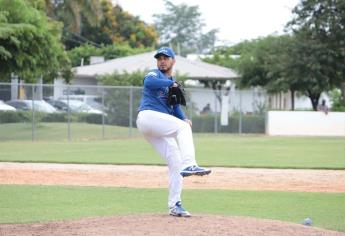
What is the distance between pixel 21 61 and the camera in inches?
1265

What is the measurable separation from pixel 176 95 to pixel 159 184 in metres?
7.01

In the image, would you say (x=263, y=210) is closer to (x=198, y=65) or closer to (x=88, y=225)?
(x=88, y=225)

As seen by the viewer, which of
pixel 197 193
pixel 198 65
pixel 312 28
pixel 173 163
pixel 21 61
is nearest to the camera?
pixel 173 163

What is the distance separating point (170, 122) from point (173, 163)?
51 cm

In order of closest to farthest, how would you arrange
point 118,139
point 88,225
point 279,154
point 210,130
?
point 88,225
point 279,154
point 118,139
point 210,130

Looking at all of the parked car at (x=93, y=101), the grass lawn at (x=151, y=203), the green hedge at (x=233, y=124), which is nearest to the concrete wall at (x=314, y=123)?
the green hedge at (x=233, y=124)

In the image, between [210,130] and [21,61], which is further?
[210,130]

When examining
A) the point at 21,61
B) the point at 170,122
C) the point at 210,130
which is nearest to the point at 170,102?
the point at 170,122

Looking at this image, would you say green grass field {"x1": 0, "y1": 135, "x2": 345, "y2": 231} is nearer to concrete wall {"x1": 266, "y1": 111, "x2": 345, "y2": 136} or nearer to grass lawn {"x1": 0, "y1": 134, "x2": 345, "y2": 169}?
grass lawn {"x1": 0, "y1": 134, "x2": 345, "y2": 169}

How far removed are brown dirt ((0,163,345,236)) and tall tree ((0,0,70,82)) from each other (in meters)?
11.8

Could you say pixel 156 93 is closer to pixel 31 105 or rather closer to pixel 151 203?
pixel 151 203

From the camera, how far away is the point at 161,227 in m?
8.05

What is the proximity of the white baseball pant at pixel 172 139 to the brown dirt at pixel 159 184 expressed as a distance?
48 centimetres

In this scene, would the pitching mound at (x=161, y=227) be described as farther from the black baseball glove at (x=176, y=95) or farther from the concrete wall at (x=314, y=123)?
the concrete wall at (x=314, y=123)
